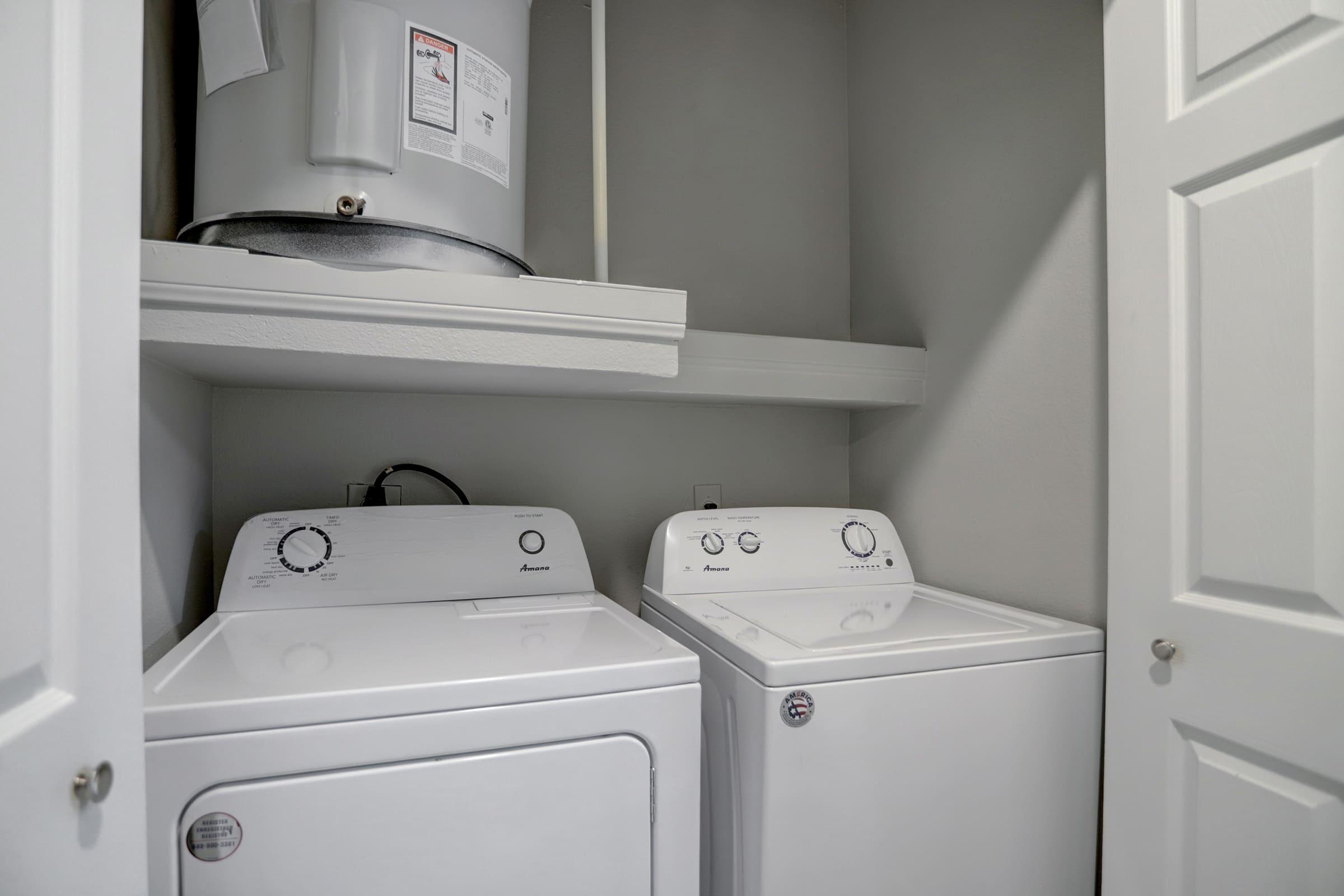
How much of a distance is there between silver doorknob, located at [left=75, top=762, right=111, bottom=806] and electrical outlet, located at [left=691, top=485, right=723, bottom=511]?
1335mm

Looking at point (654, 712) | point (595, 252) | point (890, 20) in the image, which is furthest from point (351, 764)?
point (890, 20)

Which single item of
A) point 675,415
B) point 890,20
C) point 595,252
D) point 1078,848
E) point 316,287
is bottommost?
point 1078,848

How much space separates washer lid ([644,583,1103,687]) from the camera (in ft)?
3.35

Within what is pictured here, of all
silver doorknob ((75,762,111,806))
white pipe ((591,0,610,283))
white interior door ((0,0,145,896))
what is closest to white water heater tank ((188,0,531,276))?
white pipe ((591,0,610,283))

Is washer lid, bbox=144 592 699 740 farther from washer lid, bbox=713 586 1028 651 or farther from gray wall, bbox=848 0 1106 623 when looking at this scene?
gray wall, bbox=848 0 1106 623

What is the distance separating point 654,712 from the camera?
94 centimetres

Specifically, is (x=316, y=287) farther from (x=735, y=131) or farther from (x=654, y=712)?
(x=735, y=131)

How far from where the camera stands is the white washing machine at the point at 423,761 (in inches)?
30.7

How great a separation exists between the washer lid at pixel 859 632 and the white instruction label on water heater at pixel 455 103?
0.81 meters

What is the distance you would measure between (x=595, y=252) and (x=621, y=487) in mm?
625

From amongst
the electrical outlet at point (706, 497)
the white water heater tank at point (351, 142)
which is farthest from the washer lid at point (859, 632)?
the white water heater tank at point (351, 142)

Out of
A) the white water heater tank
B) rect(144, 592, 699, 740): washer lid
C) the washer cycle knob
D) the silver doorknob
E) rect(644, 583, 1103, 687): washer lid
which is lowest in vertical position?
rect(644, 583, 1103, 687): washer lid

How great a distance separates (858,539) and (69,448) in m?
1.40

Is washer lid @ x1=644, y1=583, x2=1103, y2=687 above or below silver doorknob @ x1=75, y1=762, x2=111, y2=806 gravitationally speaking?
below
